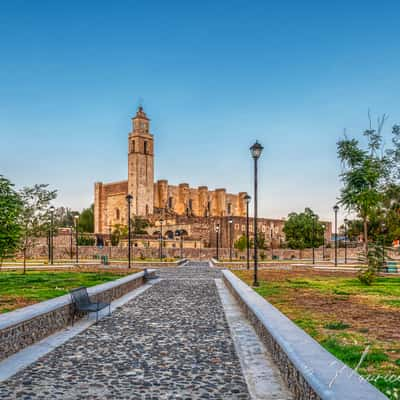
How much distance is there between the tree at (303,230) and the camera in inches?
3049

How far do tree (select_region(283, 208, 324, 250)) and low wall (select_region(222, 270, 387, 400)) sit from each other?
70.3 meters

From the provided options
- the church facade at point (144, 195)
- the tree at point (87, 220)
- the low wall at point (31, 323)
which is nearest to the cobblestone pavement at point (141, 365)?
the low wall at point (31, 323)

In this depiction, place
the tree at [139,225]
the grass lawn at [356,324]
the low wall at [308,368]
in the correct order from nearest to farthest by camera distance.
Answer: the low wall at [308,368]
the grass lawn at [356,324]
the tree at [139,225]

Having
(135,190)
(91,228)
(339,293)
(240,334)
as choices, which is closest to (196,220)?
(135,190)

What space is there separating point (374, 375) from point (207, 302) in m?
8.43

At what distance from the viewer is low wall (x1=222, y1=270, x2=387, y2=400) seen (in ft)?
11.4

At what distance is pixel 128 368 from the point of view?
5.96 metres

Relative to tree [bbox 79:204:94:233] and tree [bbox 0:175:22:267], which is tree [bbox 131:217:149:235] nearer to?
tree [bbox 79:204:94:233]

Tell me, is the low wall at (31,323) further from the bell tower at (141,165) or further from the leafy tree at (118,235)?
the bell tower at (141,165)

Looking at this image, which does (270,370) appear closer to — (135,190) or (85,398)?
(85,398)

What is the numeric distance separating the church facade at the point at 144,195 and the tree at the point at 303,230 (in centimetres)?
1336

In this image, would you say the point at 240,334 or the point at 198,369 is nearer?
the point at 198,369

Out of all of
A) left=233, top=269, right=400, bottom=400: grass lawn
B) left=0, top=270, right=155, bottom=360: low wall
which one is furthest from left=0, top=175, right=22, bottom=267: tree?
left=233, top=269, right=400, bottom=400: grass lawn

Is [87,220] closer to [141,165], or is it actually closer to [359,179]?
[141,165]
